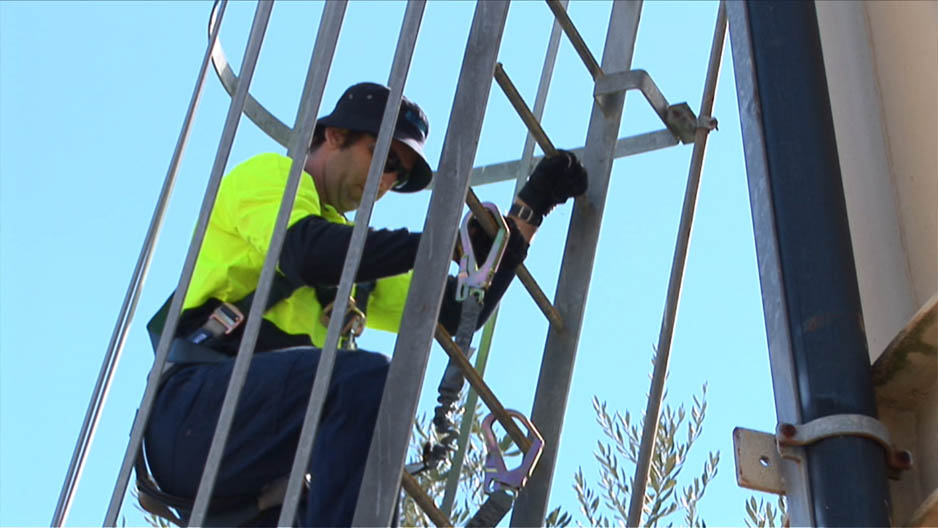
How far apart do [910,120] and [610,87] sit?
2.92 ft

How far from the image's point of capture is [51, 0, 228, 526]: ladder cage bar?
13.7 ft

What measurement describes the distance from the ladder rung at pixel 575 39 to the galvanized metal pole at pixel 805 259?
576mm

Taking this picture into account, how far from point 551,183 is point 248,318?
1189 millimetres

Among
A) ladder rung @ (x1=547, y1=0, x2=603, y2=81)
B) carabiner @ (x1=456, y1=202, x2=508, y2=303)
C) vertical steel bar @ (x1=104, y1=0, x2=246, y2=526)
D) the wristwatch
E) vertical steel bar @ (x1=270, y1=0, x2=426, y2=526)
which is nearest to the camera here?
vertical steel bar @ (x1=270, y1=0, x2=426, y2=526)

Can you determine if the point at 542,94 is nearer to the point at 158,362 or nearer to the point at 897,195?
the point at 897,195

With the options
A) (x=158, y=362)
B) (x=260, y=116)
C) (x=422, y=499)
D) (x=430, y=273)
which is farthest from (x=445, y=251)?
(x=260, y=116)

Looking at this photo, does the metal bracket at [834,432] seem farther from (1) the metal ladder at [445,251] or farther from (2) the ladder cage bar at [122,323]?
(2) the ladder cage bar at [122,323]

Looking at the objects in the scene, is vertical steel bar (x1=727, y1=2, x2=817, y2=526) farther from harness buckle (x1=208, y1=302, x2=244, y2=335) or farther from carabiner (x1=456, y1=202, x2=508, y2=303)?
harness buckle (x1=208, y1=302, x2=244, y2=335)

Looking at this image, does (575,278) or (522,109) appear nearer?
(522,109)

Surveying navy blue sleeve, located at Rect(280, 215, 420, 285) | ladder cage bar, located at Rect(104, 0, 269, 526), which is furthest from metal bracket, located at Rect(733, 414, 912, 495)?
ladder cage bar, located at Rect(104, 0, 269, 526)

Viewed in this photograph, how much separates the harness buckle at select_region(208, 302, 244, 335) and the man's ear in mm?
683

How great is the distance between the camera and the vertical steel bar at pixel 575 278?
4578mm

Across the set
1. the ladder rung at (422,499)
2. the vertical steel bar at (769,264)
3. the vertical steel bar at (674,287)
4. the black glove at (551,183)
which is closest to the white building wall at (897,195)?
the vertical steel bar at (769,264)

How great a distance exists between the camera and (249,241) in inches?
186
